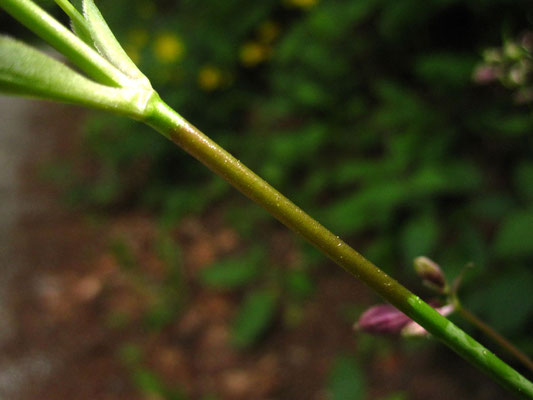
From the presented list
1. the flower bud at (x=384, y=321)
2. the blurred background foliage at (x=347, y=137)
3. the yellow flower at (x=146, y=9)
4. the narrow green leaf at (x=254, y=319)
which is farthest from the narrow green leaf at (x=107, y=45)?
the yellow flower at (x=146, y=9)

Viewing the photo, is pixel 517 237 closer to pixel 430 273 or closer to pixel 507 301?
pixel 507 301

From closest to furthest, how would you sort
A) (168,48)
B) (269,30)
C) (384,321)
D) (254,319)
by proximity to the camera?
(384,321)
(254,319)
(269,30)
(168,48)

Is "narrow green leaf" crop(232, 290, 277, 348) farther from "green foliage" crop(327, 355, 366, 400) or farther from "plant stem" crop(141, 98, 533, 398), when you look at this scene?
"plant stem" crop(141, 98, 533, 398)

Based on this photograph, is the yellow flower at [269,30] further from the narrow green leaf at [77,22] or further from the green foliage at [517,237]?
the narrow green leaf at [77,22]

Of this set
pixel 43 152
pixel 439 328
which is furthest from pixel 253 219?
pixel 43 152

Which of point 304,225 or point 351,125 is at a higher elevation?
point 304,225

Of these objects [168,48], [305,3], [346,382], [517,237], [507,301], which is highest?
[168,48]

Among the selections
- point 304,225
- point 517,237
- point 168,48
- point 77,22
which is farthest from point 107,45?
point 168,48

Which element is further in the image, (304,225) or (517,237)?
(517,237)
